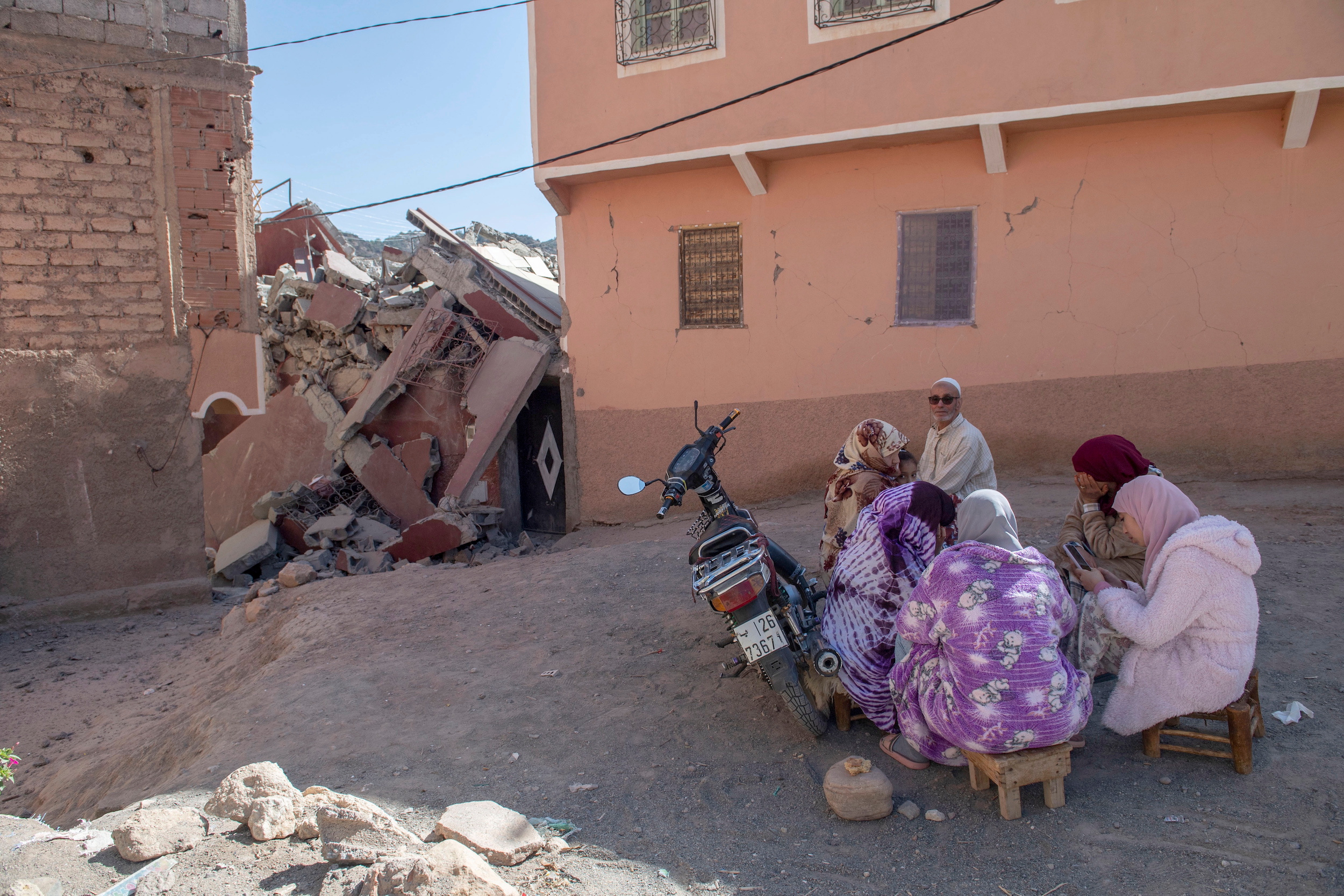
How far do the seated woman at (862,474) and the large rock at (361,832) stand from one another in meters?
2.50

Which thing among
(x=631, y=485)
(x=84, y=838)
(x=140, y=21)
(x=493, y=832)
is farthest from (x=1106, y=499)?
(x=140, y=21)

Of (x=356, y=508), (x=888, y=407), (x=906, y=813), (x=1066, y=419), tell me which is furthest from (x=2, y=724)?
(x=1066, y=419)

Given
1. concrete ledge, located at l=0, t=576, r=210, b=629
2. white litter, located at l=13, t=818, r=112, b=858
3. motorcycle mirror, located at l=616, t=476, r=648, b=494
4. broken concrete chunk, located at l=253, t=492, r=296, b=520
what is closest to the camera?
white litter, located at l=13, t=818, r=112, b=858

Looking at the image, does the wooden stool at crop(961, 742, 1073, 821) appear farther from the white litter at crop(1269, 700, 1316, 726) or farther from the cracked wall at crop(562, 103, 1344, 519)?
the cracked wall at crop(562, 103, 1344, 519)

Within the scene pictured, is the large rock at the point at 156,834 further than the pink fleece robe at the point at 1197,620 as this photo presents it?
No

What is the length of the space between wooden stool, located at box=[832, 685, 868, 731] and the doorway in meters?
7.23

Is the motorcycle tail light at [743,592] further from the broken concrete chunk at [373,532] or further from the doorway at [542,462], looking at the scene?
the doorway at [542,462]

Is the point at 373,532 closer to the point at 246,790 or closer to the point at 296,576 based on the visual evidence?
the point at 296,576

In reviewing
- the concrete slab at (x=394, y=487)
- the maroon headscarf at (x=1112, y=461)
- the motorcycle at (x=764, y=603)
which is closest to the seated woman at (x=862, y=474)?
the motorcycle at (x=764, y=603)

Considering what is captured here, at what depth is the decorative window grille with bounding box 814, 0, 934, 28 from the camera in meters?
7.11

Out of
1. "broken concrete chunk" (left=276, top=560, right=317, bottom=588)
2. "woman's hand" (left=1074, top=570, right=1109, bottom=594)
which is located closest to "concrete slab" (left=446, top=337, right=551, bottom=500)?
"broken concrete chunk" (left=276, top=560, right=317, bottom=588)

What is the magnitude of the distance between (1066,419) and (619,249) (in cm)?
457

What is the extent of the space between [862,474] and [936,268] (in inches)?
154

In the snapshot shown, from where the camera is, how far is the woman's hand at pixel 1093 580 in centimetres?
302
